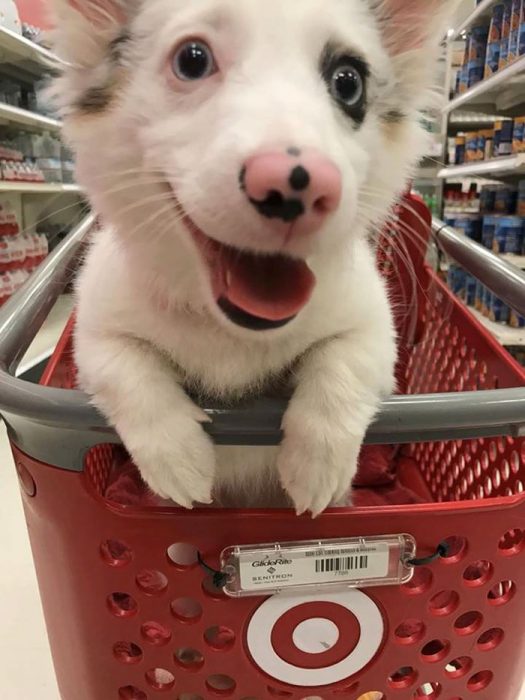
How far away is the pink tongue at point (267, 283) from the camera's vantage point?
2.23 feet

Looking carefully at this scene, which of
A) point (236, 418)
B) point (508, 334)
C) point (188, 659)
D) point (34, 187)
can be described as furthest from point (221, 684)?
point (34, 187)

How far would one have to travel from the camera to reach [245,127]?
62 cm

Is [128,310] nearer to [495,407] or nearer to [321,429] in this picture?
[321,429]

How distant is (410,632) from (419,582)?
8cm

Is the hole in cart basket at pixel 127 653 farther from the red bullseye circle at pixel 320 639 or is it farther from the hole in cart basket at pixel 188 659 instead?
the red bullseye circle at pixel 320 639

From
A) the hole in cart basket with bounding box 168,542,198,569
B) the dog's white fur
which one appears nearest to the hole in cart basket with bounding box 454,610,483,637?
the dog's white fur

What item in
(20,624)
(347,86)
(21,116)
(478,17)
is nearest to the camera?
(347,86)

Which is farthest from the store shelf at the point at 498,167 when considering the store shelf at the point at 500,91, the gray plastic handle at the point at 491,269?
the gray plastic handle at the point at 491,269

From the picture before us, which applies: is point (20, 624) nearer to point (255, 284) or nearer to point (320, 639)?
point (320, 639)

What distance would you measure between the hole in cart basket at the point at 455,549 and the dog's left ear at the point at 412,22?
656 millimetres

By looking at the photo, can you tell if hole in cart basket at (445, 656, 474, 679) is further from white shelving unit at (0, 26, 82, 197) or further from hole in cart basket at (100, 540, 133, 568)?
white shelving unit at (0, 26, 82, 197)

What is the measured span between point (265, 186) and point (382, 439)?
297 mm

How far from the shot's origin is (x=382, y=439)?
0.70 meters

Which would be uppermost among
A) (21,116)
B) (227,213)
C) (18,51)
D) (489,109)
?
(18,51)
